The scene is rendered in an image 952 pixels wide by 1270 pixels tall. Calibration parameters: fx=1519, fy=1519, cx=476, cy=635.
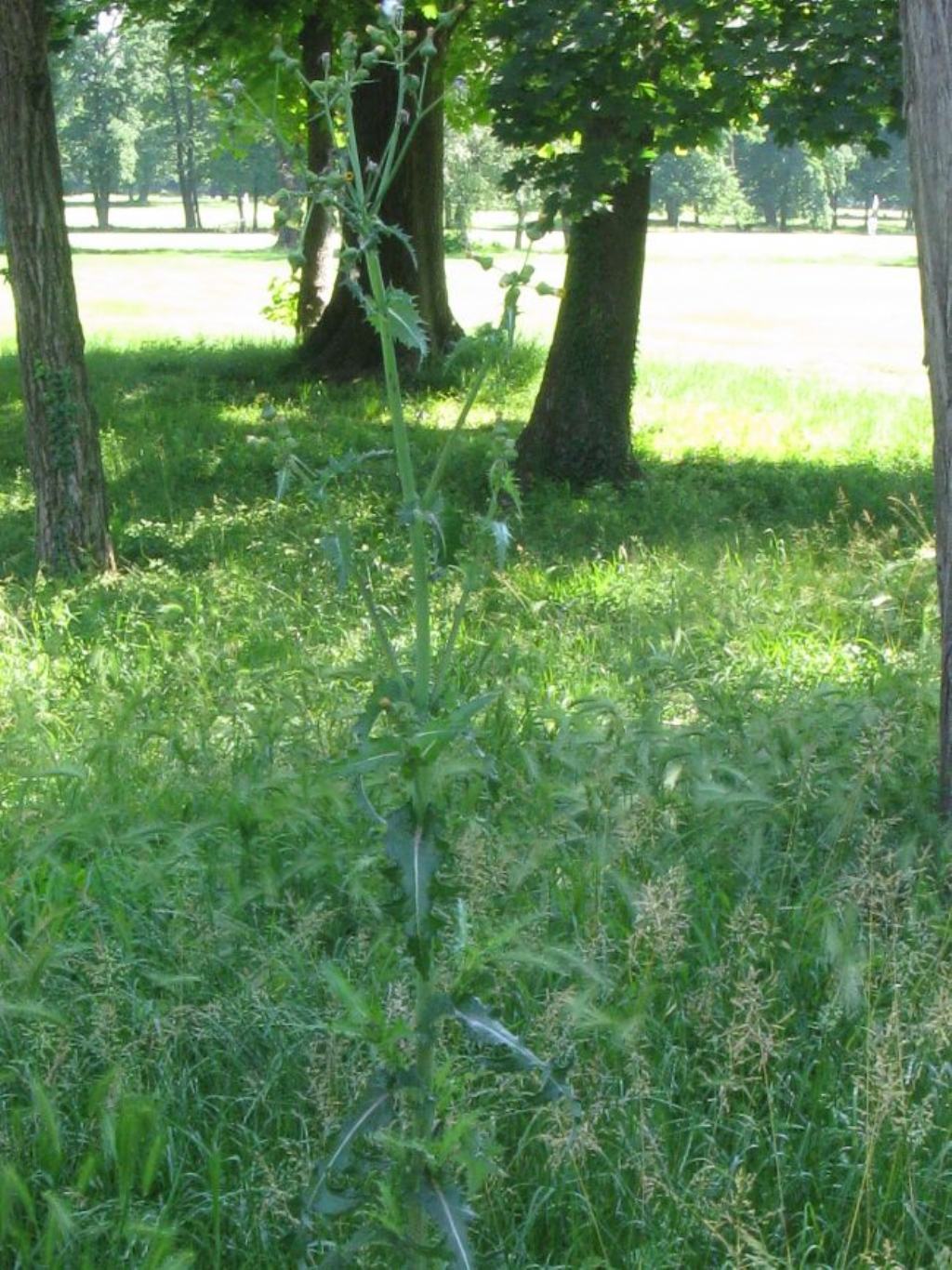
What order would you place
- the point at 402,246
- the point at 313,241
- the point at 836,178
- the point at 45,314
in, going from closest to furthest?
the point at 45,314
the point at 402,246
the point at 313,241
the point at 836,178

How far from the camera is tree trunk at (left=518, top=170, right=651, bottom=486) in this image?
40.6 feet

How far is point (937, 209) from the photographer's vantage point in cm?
475

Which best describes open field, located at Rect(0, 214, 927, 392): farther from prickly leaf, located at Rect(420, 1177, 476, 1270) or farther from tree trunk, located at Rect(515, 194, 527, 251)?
prickly leaf, located at Rect(420, 1177, 476, 1270)

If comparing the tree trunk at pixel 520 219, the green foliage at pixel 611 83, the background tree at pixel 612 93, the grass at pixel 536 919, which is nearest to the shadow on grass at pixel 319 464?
the grass at pixel 536 919

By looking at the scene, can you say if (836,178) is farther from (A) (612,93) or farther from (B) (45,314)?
(B) (45,314)

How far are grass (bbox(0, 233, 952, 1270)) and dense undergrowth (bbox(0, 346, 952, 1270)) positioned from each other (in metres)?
0.02

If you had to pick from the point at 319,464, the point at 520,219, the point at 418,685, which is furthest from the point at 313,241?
the point at 418,685

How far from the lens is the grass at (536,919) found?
3127mm

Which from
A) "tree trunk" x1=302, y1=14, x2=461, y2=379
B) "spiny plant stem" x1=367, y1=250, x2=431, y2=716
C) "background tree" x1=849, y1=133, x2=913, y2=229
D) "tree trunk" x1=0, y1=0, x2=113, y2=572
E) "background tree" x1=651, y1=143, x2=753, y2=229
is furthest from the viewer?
"background tree" x1=651, y1=143, x2=753, y2=229

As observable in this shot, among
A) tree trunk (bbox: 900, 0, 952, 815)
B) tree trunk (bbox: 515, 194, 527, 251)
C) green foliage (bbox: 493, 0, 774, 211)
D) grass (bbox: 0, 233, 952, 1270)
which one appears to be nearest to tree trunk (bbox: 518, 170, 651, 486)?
green foliage (bbox: 493, 0, 774, 211)

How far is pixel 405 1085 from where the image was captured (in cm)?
269

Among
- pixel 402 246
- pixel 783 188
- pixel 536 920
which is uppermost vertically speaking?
pixel 783 188

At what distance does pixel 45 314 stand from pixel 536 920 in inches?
255

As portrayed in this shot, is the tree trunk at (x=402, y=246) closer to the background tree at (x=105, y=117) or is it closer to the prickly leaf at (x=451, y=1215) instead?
the prickly leaf at (x=451, y=1215)
